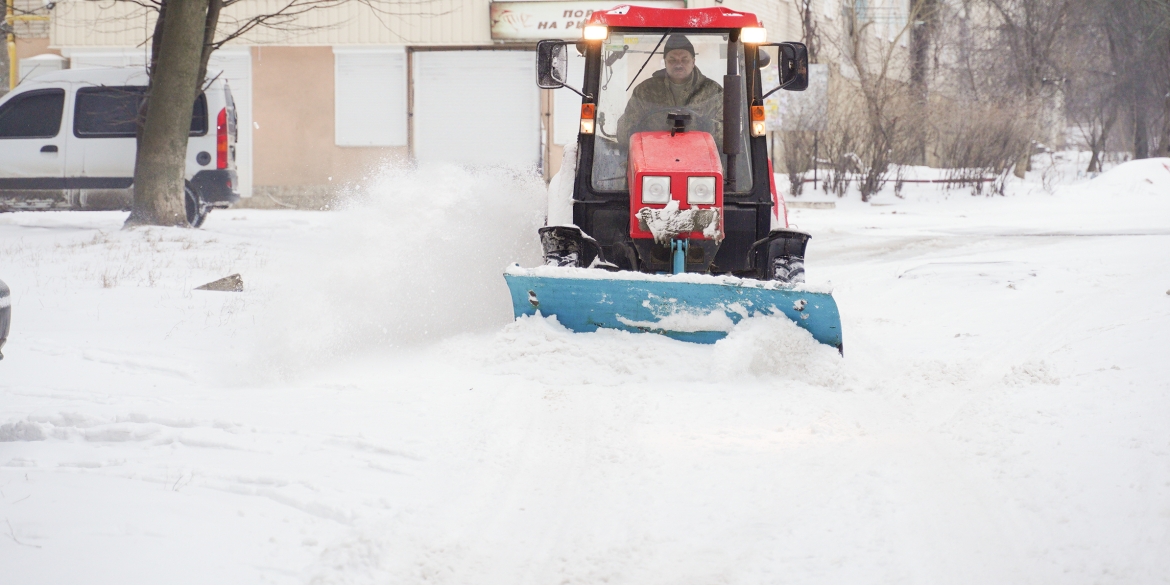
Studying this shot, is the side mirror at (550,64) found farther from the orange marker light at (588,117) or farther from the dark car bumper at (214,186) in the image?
the dark car bumper at (214,186)

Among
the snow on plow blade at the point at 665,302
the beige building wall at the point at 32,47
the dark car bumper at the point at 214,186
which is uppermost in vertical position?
the beige building wall at the point at 32,47

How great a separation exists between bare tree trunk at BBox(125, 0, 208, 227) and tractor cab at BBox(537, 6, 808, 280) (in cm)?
748

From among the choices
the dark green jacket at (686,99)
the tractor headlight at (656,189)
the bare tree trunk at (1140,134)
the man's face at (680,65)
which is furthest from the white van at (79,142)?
the bare tree trunk at (1140,134)

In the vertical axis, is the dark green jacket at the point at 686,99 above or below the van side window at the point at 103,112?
below

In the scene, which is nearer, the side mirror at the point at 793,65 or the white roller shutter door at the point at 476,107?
the side mirror at the point at 793,65

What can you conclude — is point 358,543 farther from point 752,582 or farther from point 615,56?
point 615,56

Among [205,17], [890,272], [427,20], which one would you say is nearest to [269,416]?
[890,272]

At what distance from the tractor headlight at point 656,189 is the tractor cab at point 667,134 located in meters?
0.12

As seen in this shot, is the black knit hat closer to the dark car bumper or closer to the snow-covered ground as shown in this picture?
the snow-covered ground

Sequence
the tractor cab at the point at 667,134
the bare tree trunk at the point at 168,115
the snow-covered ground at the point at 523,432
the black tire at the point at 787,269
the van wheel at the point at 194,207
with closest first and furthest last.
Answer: the snow-covered ground at the point at 523,432, the black tire at the point at 787,269, the tractor cab at the point at 667,134, the bare tree trunk at the point at 168,115, the van wheel at the point at 194,207

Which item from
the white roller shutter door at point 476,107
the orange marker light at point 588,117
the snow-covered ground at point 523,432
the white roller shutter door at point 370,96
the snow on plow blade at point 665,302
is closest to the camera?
the snow-covered ground at point 523,432

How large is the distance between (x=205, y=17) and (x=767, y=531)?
438 inches

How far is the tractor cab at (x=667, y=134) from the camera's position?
6.02 m

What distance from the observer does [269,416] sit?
4.24m
